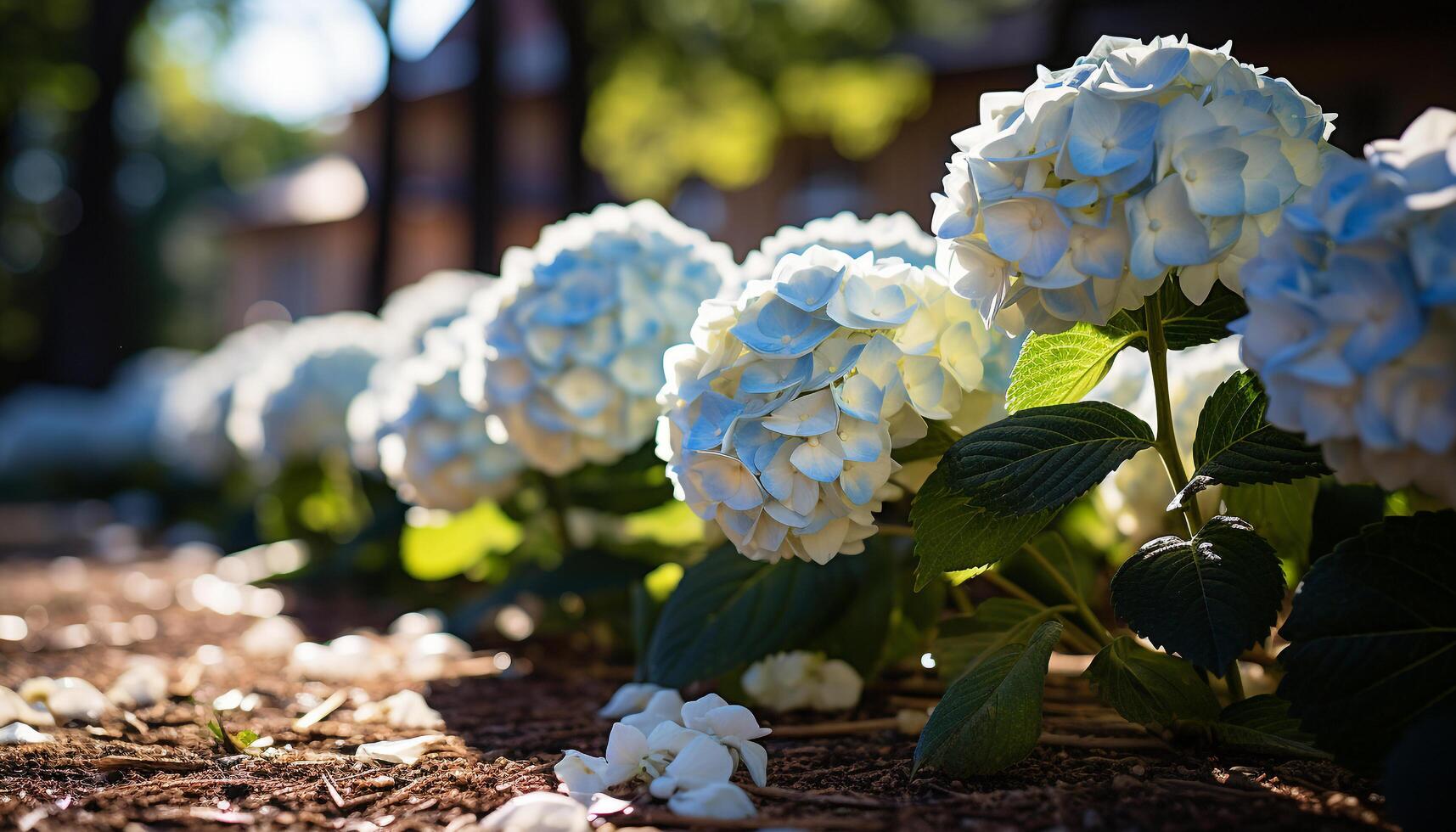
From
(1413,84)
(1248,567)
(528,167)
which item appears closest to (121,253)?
(528,167)

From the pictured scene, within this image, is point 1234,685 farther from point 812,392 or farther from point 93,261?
point 93,261

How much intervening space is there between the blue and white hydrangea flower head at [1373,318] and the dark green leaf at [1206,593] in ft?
0.58

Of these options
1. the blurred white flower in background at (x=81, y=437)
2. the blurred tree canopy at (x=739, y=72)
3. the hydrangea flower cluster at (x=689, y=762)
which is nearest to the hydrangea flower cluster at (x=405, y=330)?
the hydrangea flower cluster at (x=689, y=762)

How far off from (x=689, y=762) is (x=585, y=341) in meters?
1.00

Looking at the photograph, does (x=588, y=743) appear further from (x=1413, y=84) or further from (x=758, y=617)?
(x=1413, y=84)

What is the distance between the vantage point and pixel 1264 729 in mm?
1341

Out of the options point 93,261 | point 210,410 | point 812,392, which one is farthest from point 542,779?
point 93,261

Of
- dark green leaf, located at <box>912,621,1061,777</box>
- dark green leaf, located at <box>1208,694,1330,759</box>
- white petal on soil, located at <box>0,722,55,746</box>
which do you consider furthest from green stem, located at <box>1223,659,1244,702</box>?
white petal on soil, located at <box>0,722,55,746</box>

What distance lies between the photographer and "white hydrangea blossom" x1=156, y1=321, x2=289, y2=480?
535cm

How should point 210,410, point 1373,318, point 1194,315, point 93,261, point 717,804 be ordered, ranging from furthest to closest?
point 93,261, point 210,410, point 1194,315, point 717,804, point 1373,318

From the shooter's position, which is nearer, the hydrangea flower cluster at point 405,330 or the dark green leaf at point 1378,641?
the dark green leaf at point 1378,641

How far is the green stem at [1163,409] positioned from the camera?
4.25 ft

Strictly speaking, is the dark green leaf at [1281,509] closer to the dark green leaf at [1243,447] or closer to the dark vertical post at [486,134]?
the dark green leaf at [1243,447]

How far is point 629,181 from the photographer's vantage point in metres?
13.6
